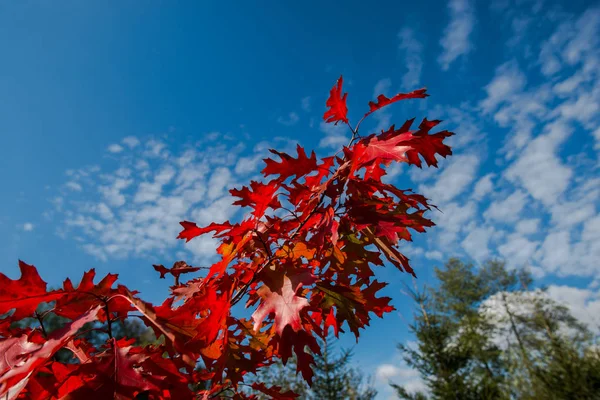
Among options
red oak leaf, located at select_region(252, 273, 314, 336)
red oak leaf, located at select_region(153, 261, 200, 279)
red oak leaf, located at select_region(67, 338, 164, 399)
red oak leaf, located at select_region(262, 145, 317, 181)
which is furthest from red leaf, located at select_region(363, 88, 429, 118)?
red oak leaf, located at select_region(67, 338, 164, 399)

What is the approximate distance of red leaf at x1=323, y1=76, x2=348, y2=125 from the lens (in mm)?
1971

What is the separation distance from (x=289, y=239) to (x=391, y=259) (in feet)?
1.51

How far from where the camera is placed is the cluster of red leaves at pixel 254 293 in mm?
1165

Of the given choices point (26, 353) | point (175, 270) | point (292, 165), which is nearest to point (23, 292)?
point (26, 353)

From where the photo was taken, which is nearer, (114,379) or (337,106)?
(114,379)

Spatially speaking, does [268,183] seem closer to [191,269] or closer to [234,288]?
[234,288]

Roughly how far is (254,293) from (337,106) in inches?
42.9

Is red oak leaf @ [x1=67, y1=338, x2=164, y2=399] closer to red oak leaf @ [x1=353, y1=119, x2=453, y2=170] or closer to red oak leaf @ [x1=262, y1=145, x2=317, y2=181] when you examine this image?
red oak leaf @ [x1=262, y1=145, x2=317, y2=181]

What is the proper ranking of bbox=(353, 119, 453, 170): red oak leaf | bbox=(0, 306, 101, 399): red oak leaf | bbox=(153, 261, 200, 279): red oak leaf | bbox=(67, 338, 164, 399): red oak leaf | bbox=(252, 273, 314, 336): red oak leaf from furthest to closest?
bbox=(153, 261, 200, 279): red oak leaf
bbox=(353, 119, 453, 170): red oak leaf
bbox=(252, 273, 314, 336): red oak leaf
bbox=(67, 338, 164, 399): red oak leaf
bbox=(0, 306, 101, 399): red oak leaf

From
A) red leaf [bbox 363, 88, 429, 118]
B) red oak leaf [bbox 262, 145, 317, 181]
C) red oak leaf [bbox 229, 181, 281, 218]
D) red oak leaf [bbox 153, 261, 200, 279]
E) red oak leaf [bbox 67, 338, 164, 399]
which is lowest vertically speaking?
red oak leaf [bbox 67, 338, 164, 399]

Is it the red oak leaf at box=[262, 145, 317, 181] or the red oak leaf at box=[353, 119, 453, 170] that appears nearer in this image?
the red oak leaf at box=[353, 119, 453, 170]

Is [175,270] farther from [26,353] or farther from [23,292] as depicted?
[26,353]

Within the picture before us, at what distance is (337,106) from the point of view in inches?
78.8

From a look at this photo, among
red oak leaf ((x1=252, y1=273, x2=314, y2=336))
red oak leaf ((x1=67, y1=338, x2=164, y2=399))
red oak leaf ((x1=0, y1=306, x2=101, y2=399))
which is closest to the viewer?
red oak leaf ((x1=0, y1=306, x2=101, y2=399))
